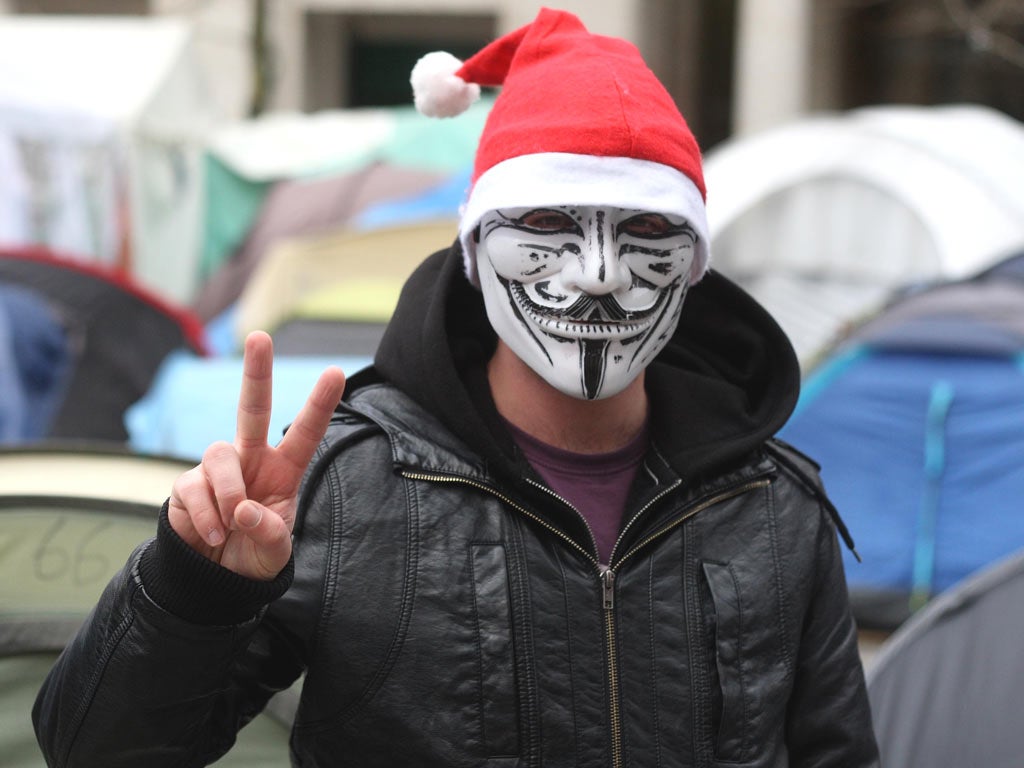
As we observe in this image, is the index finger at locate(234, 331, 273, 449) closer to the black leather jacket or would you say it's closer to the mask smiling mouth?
the black leather jacket

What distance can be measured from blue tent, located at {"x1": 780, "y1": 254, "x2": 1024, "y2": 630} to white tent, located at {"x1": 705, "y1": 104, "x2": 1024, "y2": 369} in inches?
126

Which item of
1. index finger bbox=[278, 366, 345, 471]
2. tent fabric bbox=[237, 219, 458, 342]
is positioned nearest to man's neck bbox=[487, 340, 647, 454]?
index finger bbox=[278, 366, 345, 471]

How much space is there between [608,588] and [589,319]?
1.20 feet

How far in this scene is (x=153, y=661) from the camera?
1.45 metres

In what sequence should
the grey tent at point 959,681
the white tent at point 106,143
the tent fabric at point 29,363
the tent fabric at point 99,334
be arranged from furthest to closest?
the white tent at point 106,143 < the tent fabric at point 99,334 < the tent fabric at point 29,363 < the grey tent at point 959,681

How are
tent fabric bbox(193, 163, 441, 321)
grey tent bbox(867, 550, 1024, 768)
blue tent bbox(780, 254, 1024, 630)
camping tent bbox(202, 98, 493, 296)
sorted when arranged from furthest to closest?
1. camping tent bbox(202, 98, 493, 296)
2. tent fabric bbox(193, 163, 441, 321)
3. blue tent bbox(780, 254, 1024, 630)
4. grey tent bbox(867, 550, 1024, 768)

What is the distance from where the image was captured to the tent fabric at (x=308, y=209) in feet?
35.8

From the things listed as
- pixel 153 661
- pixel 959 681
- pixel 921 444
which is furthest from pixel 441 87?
pixel 921 444

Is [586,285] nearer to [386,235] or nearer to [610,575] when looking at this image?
[610,575]

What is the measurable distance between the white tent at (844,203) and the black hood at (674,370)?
268 inches

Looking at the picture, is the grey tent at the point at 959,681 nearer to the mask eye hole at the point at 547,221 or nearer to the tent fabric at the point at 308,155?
the mask eye hole at the point at 547,221

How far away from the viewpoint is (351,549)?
1.64m

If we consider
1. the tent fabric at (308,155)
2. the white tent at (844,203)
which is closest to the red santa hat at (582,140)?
the white tent at (844,203)

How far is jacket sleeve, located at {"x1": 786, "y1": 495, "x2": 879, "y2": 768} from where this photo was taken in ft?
6.04
